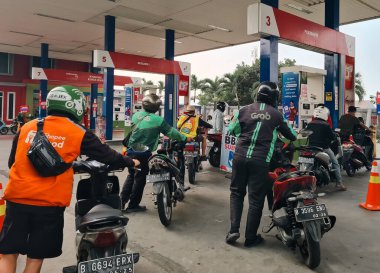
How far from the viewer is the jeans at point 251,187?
3654 mm

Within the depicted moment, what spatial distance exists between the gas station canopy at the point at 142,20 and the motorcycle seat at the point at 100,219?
9.08m

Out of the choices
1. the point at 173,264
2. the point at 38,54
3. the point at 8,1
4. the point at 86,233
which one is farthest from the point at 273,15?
the point at 38,54

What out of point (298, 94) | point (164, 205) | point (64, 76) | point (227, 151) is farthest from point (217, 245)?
point (64, 76)

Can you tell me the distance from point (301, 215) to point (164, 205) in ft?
5.53

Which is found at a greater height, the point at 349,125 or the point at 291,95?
the point at 291,95

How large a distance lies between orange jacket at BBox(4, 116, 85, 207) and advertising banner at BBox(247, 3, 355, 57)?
484 centimetres

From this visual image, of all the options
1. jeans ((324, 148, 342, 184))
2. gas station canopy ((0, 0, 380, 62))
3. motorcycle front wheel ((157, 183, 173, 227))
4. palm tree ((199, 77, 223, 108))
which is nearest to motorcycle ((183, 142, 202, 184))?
motorcycle front wheel ((157, 183, 173, 227))

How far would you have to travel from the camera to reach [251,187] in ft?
12.1

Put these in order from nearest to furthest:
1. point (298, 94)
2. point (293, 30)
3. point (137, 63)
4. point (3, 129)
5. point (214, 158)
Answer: point (293, 30)
point (214, 158)
point (298, 94)
point (137, 63)
point (3, 129)

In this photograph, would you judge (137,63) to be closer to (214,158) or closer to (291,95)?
(214,158)

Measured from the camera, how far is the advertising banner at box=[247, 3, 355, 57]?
632cm

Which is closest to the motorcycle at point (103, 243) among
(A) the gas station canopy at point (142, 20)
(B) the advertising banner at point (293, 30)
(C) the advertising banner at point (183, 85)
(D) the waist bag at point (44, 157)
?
(D) the waist bag at point (44, 157)

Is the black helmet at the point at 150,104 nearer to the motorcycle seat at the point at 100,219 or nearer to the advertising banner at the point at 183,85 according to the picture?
the motorcycle seat at the point at 100,219

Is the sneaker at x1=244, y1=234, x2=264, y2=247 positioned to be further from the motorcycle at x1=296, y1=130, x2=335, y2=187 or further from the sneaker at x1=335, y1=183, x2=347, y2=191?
the sneaker at x1=335, y1=183, x2=347, y2=191
